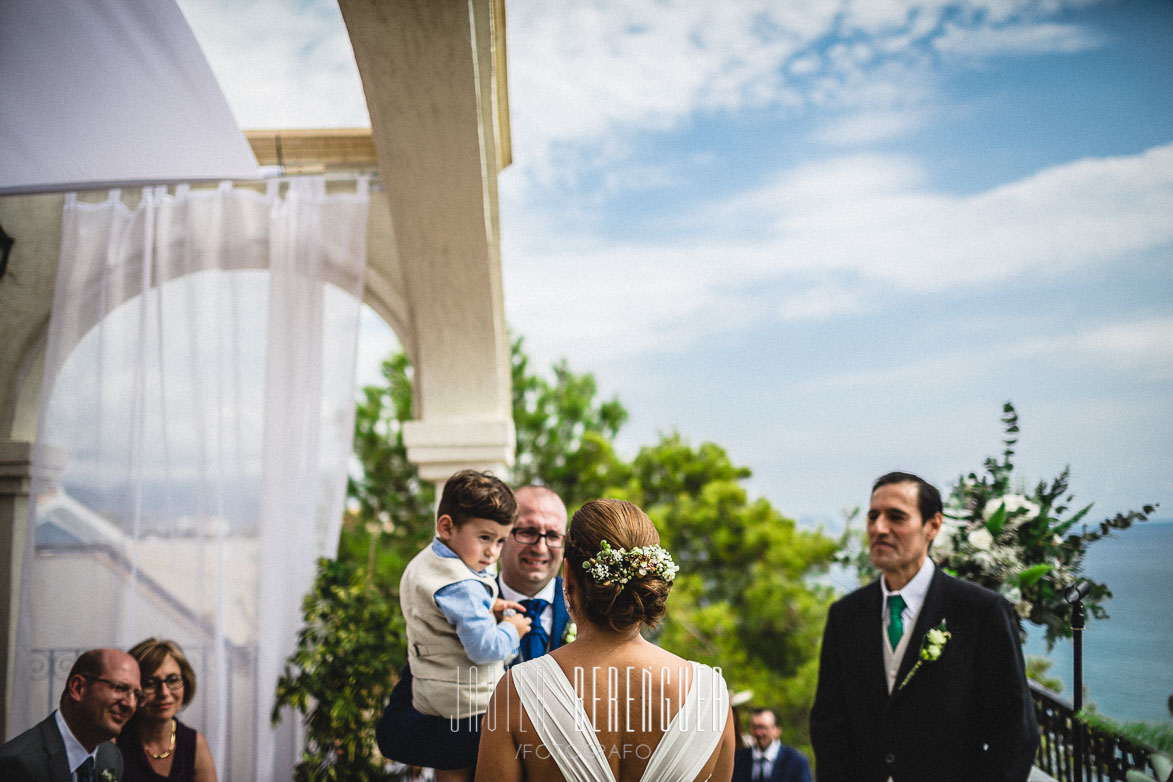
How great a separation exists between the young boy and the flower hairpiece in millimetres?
704

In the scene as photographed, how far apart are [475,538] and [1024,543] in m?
2.27

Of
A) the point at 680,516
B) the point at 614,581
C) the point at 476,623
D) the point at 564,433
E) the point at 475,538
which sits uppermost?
the point at 564,433

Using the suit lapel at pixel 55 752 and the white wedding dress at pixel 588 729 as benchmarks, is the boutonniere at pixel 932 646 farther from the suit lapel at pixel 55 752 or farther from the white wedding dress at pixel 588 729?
the suit lapel at pixel 55 752

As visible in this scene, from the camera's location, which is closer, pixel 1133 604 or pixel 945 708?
pixel 945 708

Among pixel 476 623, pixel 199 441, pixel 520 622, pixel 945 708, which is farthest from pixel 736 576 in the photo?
pixel 476 623

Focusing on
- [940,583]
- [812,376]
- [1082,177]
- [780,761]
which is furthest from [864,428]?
[940,583]

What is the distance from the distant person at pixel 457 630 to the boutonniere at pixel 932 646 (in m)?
1.17

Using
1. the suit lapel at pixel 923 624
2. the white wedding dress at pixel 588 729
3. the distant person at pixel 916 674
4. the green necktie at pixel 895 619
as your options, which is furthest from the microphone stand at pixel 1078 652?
the white wedding dress at pixel 588 729

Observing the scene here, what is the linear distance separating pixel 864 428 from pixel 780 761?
1448 inches

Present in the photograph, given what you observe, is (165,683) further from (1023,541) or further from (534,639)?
(1023,541)

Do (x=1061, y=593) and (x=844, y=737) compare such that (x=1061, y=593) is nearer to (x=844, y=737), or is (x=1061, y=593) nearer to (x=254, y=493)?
(x=844, y=737)

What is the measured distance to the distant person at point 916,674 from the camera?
233 cm

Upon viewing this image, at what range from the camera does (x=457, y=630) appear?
2092 mm

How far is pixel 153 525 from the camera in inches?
147
